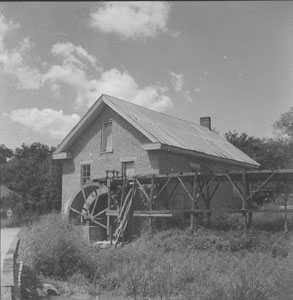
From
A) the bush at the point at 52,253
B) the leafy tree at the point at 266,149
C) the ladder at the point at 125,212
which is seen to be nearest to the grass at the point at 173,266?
the bush at the point at 52,253

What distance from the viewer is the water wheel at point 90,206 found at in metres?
17.0

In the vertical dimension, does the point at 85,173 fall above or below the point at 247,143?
below

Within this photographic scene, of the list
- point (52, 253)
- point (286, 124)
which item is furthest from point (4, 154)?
point (286, 124)

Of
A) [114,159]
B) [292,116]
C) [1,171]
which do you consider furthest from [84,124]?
[292,116]

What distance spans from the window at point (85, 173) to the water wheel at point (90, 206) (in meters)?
1.02

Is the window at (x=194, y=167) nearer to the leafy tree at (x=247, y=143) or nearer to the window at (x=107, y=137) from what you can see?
the window at (x=107, y=137)

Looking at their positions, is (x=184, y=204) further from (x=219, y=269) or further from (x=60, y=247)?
(x=60, y=247)

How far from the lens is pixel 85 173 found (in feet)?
61.5

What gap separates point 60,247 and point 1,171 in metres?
3.01

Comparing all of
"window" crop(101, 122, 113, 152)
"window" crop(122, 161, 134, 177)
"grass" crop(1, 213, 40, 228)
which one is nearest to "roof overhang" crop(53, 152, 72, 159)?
"window" crop(101, 122, 113, 152)

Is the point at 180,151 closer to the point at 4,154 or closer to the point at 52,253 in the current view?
the point at 52,253

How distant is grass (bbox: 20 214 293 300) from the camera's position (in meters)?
7.88

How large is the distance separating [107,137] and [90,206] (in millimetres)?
2810

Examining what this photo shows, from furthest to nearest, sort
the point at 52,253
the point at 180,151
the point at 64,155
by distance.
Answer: the point at 64,155
the point at 180,151
the point at 52,253
